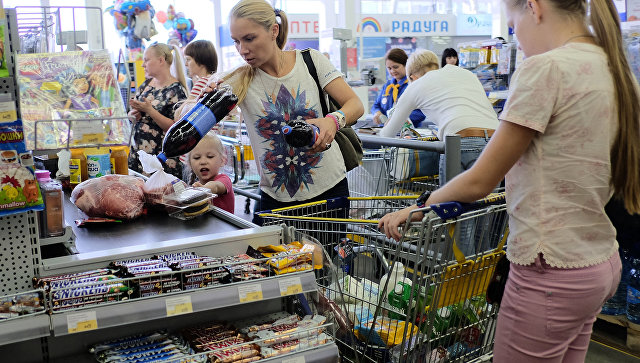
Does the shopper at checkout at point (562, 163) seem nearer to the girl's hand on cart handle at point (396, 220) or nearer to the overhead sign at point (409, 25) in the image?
the girl's hand on cart handle at point (396, 220)

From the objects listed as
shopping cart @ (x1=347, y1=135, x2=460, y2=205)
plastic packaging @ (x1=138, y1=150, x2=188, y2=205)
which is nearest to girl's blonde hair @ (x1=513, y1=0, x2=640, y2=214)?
plastic packaging @ (x1=138, y1=150, x2=188, y2=205)

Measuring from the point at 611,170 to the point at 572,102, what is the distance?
0.73ft

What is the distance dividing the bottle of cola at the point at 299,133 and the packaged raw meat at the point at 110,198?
0.76 m

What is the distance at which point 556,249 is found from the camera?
5.03 ft

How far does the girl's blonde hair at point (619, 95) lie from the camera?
5.01ft

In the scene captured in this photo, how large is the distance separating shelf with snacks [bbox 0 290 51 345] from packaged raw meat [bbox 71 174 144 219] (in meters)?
0.85

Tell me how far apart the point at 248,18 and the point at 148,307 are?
126 centimetres

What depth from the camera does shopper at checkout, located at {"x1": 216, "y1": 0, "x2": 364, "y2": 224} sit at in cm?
254

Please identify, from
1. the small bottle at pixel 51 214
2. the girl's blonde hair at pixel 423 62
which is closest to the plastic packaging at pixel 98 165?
the small bottle at pixel 51 214

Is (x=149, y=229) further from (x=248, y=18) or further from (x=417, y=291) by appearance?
(x=417, y=291)

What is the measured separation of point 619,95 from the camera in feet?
5.01

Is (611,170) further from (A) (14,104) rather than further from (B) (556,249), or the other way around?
(A) (14,104)

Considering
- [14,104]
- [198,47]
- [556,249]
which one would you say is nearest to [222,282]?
[14,104]

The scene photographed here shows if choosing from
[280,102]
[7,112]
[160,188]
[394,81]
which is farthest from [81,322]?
[394,81]
